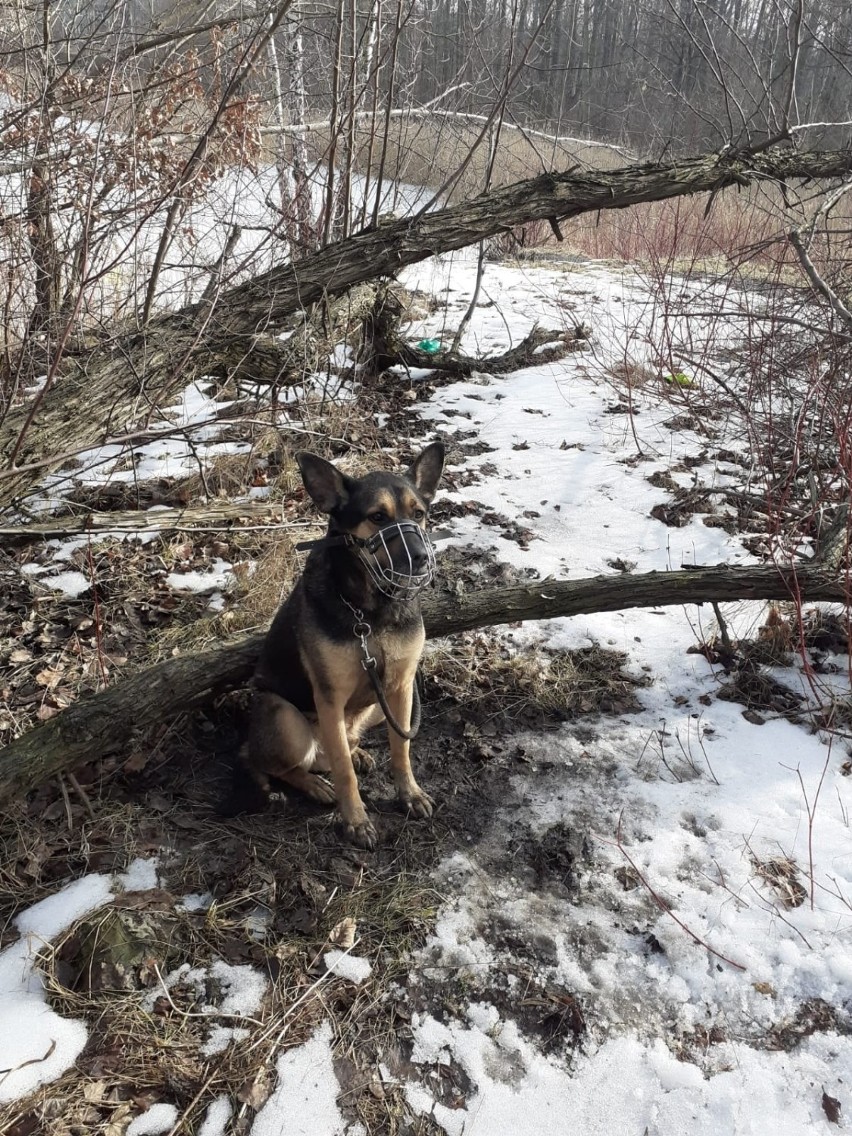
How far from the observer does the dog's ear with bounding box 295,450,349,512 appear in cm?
305

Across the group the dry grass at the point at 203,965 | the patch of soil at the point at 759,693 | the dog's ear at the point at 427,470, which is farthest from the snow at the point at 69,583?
the patch of soil at the point at 759,693

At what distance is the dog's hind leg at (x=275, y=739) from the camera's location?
3.34 meters

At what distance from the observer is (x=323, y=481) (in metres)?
3.12

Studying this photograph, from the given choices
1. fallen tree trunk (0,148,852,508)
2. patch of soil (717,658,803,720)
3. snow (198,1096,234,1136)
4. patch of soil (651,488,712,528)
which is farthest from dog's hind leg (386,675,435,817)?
patch of soil (651,488,712,528)

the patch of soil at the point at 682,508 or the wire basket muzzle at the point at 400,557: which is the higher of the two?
the wire basket muzzle at the point at 400,557

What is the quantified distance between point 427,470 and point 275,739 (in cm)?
149

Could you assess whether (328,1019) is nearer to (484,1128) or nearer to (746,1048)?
(484,1128)

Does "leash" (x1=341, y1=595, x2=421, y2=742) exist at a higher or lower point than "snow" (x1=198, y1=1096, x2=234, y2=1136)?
higher

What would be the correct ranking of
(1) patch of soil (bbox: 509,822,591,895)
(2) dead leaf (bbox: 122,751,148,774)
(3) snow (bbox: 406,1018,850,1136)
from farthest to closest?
(2) dead leaf (bbox: 122,751,148,774) → (1) patch of soil (bbox: 509,822,591,895) → (3) snow (bbox: 406,1018,850,1136)

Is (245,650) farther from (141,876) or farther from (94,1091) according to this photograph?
(94,1091)

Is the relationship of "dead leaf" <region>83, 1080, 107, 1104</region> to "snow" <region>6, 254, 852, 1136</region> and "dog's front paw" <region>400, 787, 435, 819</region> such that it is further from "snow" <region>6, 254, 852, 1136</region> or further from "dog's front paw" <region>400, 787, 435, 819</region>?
"dog's front paw" <region>400, 787, 435, 819</region>

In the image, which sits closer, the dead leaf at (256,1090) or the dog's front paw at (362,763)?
the dead leaf at (256,1090)

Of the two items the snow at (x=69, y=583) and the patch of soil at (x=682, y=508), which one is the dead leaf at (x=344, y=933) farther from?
the patch of soil at (x=682, y=508)

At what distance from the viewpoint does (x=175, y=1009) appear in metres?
2.49
